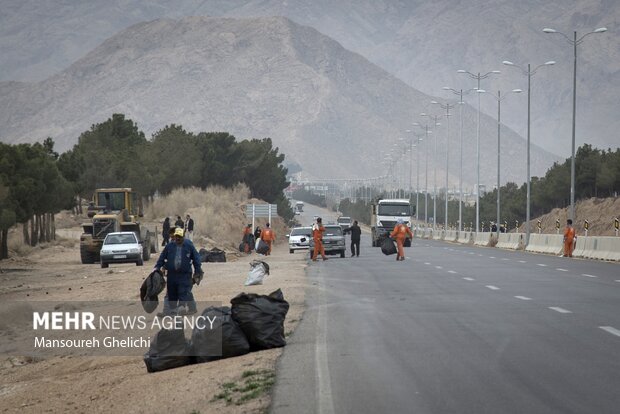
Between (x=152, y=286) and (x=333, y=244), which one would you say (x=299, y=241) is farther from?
(x=152, y=286)

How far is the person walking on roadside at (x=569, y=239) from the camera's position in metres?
54.6

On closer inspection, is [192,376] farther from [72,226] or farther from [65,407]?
[72,226]

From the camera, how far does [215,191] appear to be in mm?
118750

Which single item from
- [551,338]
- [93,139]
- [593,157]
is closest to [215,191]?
[93,139]

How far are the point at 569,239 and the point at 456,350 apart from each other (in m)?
39.1

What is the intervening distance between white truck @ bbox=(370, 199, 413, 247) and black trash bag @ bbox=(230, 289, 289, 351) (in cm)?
6217

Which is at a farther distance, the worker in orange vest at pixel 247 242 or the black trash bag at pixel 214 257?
the worker in orange vest at pixel 247 242

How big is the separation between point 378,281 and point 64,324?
32.2 ft

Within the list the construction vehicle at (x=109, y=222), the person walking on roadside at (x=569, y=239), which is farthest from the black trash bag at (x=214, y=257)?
the person walking on roadside at (x=569, y=239)

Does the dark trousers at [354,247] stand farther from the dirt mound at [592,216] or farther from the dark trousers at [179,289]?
the dirt mound at [592,216]

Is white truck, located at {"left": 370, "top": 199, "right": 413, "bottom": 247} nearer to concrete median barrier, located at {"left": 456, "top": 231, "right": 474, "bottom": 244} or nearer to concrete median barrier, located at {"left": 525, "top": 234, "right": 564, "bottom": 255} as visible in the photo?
concrete median barrier, located at {"left": 456, "top": 231, "right": 474, "bottom": 244}

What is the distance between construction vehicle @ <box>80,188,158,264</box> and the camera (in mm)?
57438

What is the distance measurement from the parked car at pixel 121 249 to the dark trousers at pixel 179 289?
3224 centimetres

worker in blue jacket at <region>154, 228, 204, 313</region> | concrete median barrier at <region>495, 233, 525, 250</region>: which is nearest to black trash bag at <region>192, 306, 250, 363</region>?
worker in blue jacket at <region>154, 228, 204, 313</region>
